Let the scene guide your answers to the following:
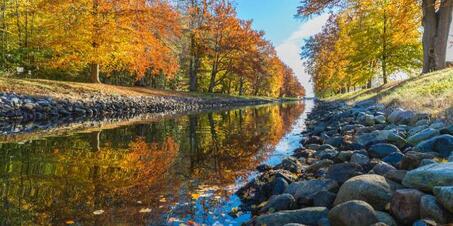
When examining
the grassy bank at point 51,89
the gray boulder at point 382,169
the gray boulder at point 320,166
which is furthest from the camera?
the grassy bank at point 51,89

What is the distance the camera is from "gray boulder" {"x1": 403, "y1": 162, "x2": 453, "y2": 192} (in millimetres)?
3453

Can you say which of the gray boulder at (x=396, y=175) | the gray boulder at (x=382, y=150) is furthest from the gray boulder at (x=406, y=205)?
the gray boulder at (x=382, y=150)

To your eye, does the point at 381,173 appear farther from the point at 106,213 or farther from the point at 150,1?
the point at 150,1

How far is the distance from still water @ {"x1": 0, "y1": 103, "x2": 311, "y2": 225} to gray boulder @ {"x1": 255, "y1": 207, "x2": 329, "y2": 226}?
0.64 meters

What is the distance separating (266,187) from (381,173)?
152cm

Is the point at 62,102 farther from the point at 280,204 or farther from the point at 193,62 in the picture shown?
the point at 193,62

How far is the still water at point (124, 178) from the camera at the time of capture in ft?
14.9

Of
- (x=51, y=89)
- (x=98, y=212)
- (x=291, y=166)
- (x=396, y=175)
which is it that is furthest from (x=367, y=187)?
(x=51, y=89)

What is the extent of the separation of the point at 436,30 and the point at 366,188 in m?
18.4

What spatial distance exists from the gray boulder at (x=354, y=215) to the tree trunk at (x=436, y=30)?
57.4 feet

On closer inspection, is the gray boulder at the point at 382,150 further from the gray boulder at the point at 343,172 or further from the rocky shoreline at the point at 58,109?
the rocky shoreline at the point at 58,109

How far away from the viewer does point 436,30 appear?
19094 millimetres

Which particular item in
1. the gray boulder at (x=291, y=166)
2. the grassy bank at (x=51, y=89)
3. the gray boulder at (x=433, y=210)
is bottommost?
the gray boulder at (x=291, y=166)

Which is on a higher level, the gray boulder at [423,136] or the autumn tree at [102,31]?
the autumn tree at [102,31]
